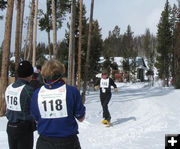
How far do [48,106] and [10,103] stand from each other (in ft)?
3.47

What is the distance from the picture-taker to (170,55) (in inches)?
1794

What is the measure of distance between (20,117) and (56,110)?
3.21ft

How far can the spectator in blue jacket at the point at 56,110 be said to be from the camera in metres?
2.72

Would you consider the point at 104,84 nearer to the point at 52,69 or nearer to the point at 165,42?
the point at 52,69

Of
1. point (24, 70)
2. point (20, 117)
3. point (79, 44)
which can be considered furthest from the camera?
point (79, 44)

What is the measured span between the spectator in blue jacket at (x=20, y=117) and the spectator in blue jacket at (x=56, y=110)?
2.27 ft

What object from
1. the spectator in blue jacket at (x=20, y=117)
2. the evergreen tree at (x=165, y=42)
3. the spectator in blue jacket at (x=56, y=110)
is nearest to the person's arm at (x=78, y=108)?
the spectator in blue jacket at (x=56, y=110)

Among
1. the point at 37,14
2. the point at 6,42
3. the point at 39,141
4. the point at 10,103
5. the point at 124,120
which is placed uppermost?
the point at 37,14

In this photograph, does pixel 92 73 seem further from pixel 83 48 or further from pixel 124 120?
pixel 124 120

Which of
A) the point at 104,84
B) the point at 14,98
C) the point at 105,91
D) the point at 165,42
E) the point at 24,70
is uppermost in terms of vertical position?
the point at 165,42

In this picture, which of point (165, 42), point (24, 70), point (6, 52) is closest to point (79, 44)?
point (6, 52)

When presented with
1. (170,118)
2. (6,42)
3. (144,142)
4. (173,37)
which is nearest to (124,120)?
(170,118)

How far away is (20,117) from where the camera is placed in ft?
11.3

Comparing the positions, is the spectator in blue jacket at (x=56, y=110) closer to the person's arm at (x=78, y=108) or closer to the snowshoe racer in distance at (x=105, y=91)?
the person's arm at (x=78, y=108)
